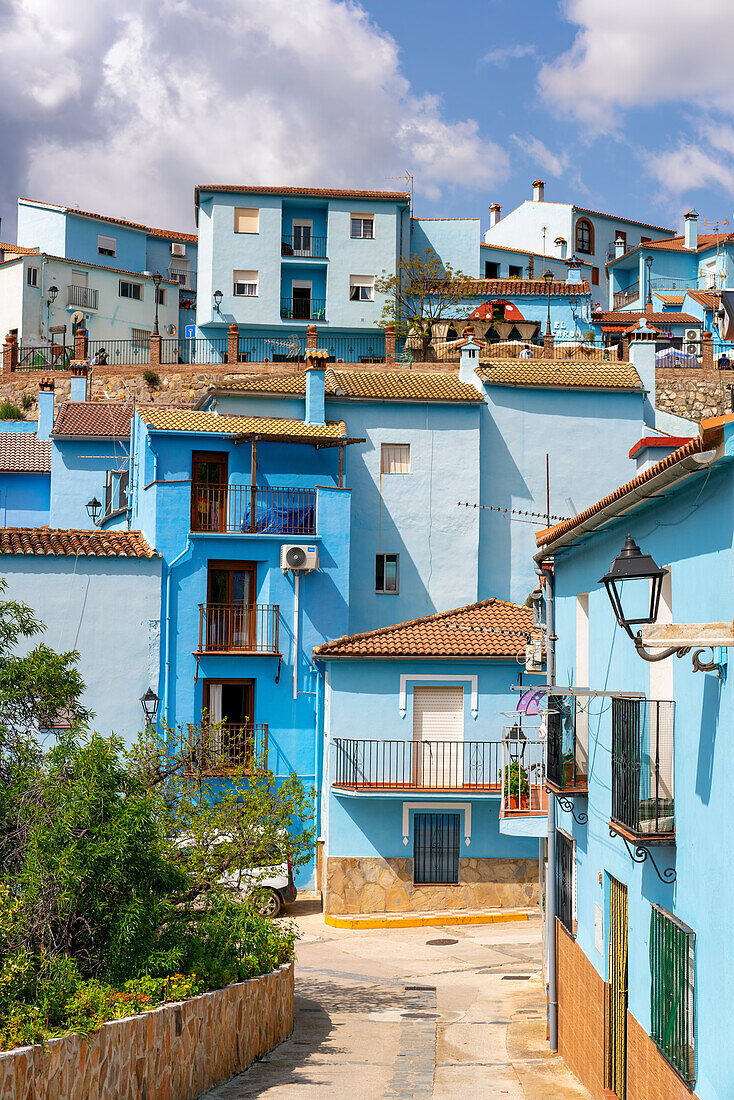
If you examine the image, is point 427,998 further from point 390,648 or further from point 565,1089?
point 390,648

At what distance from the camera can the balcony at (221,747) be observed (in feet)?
69.4

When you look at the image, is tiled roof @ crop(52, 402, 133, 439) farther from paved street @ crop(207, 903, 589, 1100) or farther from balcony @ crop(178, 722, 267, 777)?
paved street @ crop(207, 903, 589, 1100)

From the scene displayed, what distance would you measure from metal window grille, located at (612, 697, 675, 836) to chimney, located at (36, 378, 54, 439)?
3193cm

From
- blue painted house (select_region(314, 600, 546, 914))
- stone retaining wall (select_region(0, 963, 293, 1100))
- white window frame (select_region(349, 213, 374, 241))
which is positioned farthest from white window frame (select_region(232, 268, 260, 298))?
stone retaining wall (select_region(0, 963, 293, 1100))

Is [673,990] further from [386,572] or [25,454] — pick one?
[25,454]

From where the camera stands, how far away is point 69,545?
28250mm

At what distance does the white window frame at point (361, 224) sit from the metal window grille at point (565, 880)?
41.8 m

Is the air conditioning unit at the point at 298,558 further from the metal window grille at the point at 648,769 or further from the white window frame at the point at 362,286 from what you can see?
the white window frame at the point at 362,286

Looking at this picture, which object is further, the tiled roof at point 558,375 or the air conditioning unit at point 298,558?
the tiled roof at point 558,375

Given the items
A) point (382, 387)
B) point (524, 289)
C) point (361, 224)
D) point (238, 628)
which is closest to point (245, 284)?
point (361, 224)

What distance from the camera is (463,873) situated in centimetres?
2809

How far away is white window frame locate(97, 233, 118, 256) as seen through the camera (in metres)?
62.6

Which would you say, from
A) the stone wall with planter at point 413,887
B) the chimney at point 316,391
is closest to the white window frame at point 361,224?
the chimney at point 316,391

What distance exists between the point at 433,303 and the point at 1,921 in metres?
45.4
